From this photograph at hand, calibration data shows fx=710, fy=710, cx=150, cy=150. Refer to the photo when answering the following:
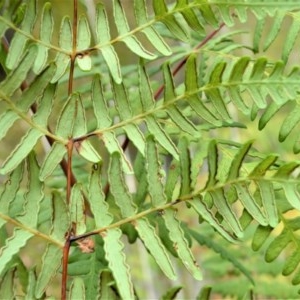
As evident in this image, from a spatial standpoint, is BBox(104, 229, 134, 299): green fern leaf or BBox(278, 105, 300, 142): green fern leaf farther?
BBox(278, 105, 300, 142): green fern leaf

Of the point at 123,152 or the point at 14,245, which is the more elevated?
the point at 123,152

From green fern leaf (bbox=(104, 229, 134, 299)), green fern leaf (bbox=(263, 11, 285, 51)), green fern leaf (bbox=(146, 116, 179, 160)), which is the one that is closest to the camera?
green fern leaf (bbox=(104, 229, 134, 299))

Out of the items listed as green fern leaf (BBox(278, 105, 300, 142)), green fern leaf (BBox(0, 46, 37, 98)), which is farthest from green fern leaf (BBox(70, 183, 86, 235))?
green fern leaf (BBox(278, 105, 300, 142))

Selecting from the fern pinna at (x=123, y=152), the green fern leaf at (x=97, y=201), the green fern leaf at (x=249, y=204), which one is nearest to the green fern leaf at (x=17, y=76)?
the fern pinna at (x=123, y=152)

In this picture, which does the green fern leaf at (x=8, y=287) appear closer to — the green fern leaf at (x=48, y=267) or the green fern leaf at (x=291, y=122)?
the green fern leaf at (x=48, y=267)

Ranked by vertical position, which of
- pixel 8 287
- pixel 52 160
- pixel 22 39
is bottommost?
pixel 8 287

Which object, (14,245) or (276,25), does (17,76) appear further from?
(276,25)

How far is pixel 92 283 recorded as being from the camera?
734 mm

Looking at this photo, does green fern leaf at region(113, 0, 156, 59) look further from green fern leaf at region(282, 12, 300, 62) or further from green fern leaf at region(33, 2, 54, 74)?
green fern leaf at region(282, 12, 300, 62)

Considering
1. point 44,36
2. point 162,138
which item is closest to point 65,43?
point 44,36

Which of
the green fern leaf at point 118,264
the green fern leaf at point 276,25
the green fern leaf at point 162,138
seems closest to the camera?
the green fern leaf at point 118,264

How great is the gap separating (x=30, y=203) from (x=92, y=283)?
0.18 meters

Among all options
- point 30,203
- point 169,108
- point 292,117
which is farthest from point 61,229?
point 292,117

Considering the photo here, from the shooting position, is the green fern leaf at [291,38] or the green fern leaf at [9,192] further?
the green fern leaf at [291,38]
